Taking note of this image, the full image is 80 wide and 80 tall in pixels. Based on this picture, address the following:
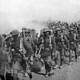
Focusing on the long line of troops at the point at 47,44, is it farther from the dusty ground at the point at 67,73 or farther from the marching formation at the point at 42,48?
the dusty ground at the point at 67,73

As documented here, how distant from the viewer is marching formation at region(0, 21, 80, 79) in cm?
1030

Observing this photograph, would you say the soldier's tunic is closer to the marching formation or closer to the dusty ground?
the marching formation

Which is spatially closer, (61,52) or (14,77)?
(14,77)

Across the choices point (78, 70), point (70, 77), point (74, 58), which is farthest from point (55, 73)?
point (74, 58)

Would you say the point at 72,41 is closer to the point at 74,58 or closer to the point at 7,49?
the point at 74,58

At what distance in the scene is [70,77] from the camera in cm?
1262

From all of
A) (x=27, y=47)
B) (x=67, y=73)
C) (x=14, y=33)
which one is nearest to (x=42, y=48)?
(x=27, y=47)

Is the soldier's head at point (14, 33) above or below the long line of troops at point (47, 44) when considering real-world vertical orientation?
above

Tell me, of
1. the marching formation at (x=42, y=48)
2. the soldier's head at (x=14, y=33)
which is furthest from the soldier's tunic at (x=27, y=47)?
the soldier's head at (x=14, y=33)

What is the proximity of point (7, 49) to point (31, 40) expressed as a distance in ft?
5.70

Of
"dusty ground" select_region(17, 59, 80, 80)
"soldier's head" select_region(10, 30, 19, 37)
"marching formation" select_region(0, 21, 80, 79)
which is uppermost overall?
"soldier's head" select_region(10, 30, 19, 37)

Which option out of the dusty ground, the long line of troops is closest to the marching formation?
the long line of troops

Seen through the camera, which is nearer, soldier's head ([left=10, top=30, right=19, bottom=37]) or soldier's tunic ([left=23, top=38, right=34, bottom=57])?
soldier's head ([left=10, top=30, right=19, bottom=37])

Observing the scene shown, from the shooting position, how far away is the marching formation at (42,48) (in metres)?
10.3
